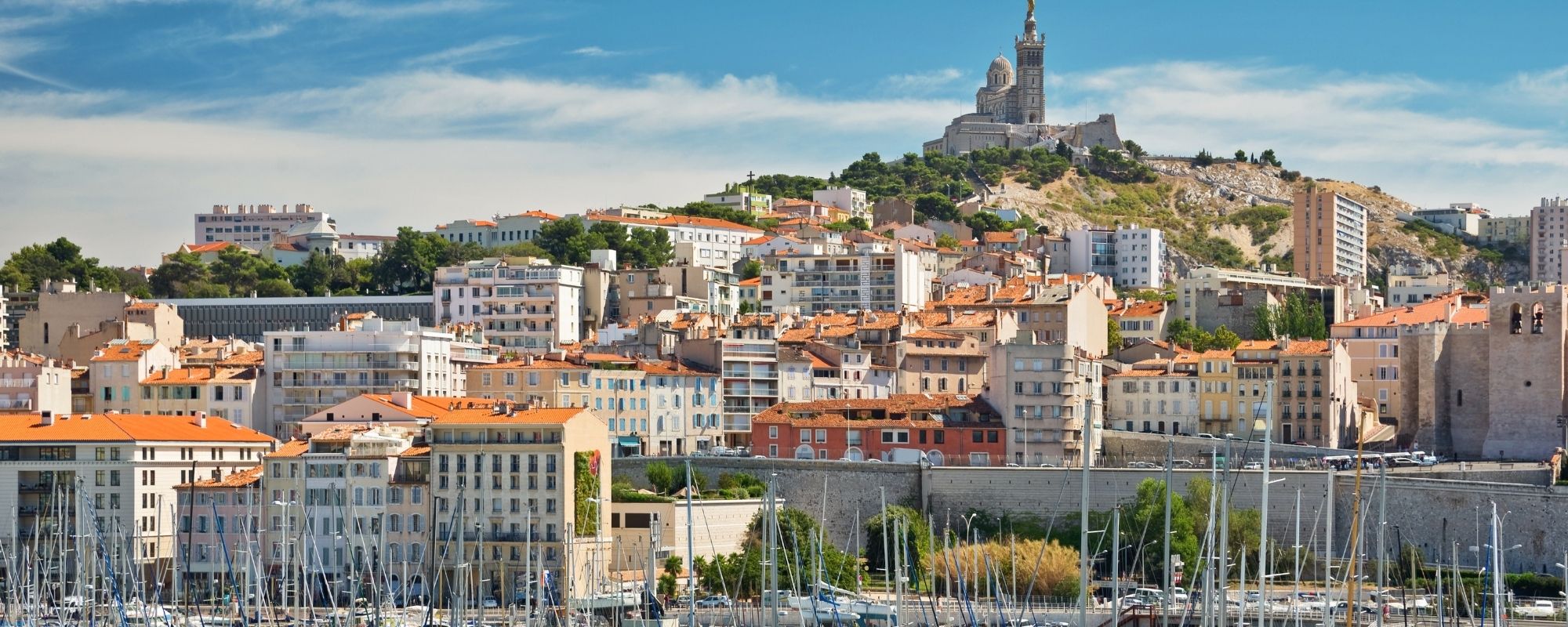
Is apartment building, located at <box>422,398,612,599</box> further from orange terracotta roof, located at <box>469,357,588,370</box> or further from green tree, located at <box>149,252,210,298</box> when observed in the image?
green tree, located at <box>149,252,210,298</box>

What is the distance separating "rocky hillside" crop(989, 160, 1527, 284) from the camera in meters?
154

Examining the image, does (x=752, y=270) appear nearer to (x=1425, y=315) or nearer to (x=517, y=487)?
(x=1425, y=315)

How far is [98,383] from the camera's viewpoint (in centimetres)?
7806

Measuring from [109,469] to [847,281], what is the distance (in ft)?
149

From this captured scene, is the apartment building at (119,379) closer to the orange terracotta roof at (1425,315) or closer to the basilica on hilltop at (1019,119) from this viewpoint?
the orange terracotta roof at (1425,315)

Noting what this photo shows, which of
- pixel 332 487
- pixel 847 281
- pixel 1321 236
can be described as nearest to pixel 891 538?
pixel 332 487

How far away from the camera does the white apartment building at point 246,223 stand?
17100 cm

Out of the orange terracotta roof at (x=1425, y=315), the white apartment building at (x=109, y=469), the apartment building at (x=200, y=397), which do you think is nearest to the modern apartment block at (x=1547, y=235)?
the orange terracotta roof at (x=1425, y=315)

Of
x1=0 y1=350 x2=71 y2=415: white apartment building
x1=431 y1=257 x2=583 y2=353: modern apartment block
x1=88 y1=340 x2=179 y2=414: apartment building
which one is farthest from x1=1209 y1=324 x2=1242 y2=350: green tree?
x1=0 y1=350 x2=71 y2=415: white apartment building

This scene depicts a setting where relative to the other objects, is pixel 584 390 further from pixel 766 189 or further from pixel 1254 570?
pixel 766 189

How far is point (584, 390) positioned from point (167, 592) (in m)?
16.7

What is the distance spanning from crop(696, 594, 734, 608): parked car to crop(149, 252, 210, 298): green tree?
58.5m

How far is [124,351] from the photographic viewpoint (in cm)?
7956

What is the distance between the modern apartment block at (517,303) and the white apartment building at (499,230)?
23556 mm
